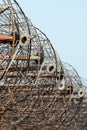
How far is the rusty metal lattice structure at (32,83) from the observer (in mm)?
27141

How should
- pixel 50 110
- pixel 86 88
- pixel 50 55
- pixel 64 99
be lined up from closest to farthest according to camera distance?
pixel 50 55 < pixel 50 110 < pixel 64 99 < pixel 86 88

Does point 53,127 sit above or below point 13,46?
below

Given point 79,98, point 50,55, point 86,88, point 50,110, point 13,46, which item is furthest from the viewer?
point 86,88

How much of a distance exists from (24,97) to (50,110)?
7888 mm

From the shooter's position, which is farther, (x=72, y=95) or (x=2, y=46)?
(x=72, y=95)

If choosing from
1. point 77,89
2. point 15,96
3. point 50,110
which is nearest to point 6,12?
point 15,96

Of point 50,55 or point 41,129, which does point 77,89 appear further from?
point 50,55

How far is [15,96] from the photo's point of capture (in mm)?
31625

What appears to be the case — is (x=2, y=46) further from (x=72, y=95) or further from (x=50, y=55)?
(x=72, y=95)

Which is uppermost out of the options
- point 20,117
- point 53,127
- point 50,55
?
point 50,55

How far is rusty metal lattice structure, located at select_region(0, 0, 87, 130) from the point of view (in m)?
27.1

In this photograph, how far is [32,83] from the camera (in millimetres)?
33656

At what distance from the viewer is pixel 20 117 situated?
32844mm

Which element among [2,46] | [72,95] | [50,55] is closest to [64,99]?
[72,95]
